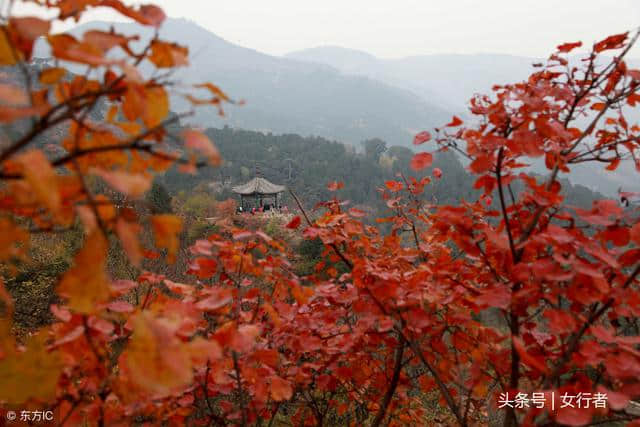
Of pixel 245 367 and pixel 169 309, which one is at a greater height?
pixel 169 309

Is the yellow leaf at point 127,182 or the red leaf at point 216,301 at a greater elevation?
the yellow leaf at point 127,182

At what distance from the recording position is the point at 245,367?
100cm

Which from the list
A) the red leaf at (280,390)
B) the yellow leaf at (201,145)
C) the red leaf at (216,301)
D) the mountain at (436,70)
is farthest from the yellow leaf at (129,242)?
the mountain at (436,70)

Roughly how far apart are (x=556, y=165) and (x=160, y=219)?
1048 millimetres

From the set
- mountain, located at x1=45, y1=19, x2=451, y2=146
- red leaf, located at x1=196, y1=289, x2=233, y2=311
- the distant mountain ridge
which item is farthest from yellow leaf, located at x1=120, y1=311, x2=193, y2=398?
the distant mountain ridge

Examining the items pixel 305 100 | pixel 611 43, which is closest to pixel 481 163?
pixel 611 43

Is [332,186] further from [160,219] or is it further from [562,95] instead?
[160,219]

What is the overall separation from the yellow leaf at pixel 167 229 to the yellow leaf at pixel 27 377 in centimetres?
25

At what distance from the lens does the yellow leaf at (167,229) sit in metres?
0.43

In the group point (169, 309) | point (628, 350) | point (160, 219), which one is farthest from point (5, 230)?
point (628, 350)

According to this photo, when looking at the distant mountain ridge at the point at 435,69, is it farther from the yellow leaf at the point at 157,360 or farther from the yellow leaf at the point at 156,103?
the yellow leaf at the point at 157,360

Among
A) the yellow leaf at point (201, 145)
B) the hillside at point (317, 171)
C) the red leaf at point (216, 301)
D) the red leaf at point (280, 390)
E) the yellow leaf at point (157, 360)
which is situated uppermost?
the yellow leaf at point (201, 145)

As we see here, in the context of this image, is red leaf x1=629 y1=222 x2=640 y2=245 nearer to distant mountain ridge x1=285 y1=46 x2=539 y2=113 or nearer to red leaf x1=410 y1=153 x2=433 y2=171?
Answer: red leaf x1=410 y1=153 x2=433 y2=171

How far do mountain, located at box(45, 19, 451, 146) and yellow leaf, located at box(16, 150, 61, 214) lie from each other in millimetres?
87757
